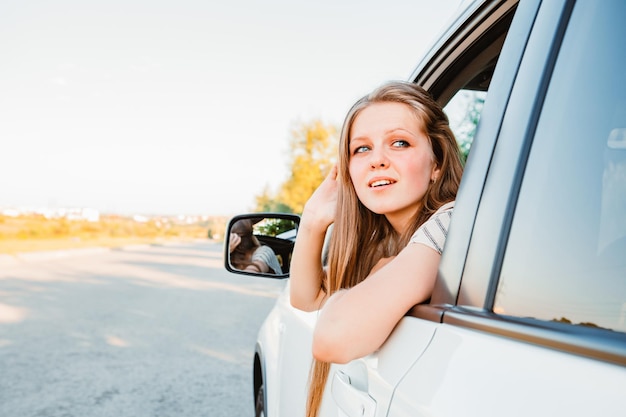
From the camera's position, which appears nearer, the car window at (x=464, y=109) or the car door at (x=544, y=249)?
the car door at (x=544, y=249)

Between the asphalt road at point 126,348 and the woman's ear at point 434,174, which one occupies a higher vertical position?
the woman's ear at point 434,174

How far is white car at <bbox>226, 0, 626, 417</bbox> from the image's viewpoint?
2.71 ft

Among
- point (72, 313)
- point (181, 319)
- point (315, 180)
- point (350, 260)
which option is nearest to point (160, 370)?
point (181, 319)

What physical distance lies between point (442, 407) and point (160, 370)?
20.2 ft

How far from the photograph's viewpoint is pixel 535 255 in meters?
1.04

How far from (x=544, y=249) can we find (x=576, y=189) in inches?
4.0

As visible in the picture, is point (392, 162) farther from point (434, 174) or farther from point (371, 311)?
point (371, 311)

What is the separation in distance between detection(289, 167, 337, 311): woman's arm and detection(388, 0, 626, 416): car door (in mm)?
708

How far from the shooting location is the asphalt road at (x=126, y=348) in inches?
215

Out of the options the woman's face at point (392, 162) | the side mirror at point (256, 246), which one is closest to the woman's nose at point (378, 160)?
the woman's face at point (392, 162)

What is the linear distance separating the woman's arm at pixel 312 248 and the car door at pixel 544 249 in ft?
2.32

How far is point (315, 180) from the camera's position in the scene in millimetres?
30484

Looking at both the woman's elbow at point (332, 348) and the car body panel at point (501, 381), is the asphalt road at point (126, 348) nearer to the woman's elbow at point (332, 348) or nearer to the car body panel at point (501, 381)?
the woman's elbow at point (332, 348)

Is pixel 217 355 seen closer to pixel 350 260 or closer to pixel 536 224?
pixel 350 260
